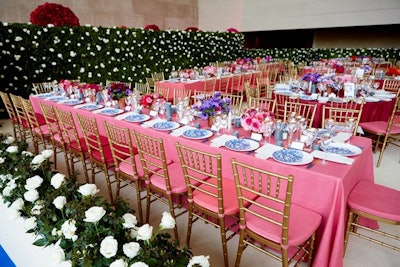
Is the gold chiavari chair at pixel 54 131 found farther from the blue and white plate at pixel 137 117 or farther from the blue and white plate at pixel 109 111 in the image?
the blue and white plate at pixel 137 117

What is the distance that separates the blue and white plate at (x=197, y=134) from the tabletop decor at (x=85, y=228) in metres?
1.10

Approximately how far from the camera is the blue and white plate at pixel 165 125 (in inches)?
109

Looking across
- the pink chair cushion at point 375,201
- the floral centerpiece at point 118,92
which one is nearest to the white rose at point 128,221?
the pink chair cushion at point 375,201

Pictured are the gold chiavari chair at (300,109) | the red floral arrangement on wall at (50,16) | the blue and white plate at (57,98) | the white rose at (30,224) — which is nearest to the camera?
the white rose at (30,224)

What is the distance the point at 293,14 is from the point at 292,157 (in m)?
13.6

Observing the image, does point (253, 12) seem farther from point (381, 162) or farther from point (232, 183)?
point (232, 183)

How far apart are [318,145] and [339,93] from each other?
9.43ft

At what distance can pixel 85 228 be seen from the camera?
1293 millimetres

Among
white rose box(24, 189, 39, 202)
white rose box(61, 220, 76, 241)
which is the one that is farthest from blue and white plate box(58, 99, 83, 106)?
white rose box(61, 220, 76, 241)

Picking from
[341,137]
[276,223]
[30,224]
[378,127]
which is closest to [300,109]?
[378,127]

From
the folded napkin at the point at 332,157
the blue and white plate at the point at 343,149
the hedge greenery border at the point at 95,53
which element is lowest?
the folded napkin at the point at 332,157

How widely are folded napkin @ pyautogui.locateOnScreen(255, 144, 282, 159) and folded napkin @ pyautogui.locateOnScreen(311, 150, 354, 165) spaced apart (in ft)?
0.93

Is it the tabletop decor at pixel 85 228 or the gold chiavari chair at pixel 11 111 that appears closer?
the tabletop decor at pixel 85 228

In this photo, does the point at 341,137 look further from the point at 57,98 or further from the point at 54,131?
the point at 57,98
